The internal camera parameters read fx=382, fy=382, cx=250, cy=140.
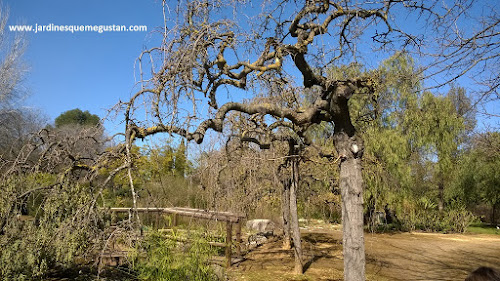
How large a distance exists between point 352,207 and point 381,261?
5.39 m

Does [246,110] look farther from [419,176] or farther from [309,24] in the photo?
[419,176]

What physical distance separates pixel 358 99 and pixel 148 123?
1333cm

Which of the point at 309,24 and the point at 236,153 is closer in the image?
the point at 309,24

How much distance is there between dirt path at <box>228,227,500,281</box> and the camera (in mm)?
7877

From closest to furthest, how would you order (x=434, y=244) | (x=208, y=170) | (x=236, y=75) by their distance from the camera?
1. (x=236, y=75)
2. (x=208, y=170)
3. (x=434, y=244)

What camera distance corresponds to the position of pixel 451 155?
66.8 feet

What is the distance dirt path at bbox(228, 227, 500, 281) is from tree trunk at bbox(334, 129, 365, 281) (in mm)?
2827

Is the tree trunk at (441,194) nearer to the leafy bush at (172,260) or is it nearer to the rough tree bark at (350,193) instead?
the rough tree bark at (350,193)

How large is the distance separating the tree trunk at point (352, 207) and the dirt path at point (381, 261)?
111 inches

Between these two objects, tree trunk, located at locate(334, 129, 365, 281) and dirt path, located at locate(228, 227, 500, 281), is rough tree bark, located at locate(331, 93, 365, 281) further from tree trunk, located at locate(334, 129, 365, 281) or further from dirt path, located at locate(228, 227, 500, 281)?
dirt path, located at locate(228, 227, 500, 281)

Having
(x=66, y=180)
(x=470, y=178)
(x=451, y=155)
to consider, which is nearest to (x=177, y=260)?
(x=66, y=180)

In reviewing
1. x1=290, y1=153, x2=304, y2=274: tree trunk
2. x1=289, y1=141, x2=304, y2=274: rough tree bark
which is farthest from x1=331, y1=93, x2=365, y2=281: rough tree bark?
x1=290, y1=153, x2=304, y2=274: tree trunk

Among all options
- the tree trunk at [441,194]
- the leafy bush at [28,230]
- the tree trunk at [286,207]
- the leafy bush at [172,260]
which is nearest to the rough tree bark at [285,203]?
the tree trunk at [286,207]

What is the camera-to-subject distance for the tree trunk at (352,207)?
481cm
